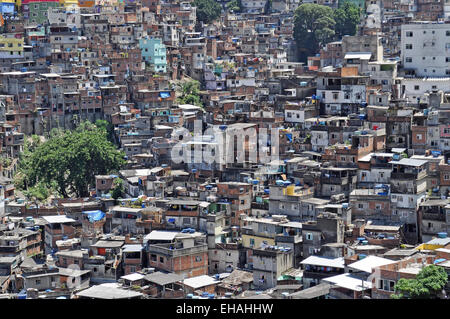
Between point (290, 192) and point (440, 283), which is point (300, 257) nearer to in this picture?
point (290, 192)

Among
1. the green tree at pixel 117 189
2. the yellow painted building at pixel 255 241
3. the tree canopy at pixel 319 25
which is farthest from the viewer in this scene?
the tree canopy at pixel 319 25

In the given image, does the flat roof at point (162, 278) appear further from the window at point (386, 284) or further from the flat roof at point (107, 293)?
the window at point (386, 284)

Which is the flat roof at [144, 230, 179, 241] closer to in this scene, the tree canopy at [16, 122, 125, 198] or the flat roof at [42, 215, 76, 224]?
the flat roof at [42, 215, 76, 224]

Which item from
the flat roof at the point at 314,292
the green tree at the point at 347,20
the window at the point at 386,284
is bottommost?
the flat roof at the point at 314,292

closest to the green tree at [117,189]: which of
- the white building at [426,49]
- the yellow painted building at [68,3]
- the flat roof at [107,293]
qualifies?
the flat roof at [107,293]

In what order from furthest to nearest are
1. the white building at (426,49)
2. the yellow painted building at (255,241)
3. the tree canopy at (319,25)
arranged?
the tree canopy at (319,25)
the white building at (426,49)
the yellow painted building at (255,241)

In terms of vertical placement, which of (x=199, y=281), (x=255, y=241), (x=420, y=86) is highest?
(x=420, y=86)

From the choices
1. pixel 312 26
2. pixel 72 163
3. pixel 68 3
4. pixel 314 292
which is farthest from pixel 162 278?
pixel 68 3

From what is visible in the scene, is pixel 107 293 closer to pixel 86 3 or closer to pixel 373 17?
pixel 373 17
